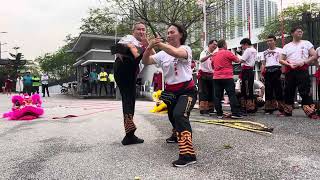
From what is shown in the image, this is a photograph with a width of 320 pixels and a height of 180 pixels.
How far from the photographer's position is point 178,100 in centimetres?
456

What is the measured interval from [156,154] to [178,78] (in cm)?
99

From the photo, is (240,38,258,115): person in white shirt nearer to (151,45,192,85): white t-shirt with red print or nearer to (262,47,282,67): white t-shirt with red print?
(262,47,282,67): white t-shirt with red print

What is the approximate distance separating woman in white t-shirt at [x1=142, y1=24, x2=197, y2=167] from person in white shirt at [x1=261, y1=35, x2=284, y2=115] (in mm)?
4007

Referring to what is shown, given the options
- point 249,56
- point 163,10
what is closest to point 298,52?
point 249,56

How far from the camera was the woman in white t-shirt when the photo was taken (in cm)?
427

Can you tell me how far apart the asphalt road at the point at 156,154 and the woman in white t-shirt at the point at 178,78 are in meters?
0.42

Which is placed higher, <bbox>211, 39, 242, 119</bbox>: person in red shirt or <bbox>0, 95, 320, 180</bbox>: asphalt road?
<bbox>211, 39, 242, 119</bbox>: person in red shirt

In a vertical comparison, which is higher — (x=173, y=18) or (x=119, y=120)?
(x=173, y=18)

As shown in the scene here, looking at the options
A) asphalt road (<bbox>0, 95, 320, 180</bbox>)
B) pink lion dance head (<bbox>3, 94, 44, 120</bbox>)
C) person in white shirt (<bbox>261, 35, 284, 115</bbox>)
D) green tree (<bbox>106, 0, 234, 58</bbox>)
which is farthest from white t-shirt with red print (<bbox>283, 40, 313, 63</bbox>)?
green tree (<bbox>106, 0, 234, 58</bbox>)

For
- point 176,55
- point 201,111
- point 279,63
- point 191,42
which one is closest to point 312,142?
point 176,55

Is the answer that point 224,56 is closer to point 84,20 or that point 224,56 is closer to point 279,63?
point 279,63

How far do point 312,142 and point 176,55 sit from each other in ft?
7.79

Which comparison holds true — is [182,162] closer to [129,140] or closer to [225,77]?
Result: [129,140]

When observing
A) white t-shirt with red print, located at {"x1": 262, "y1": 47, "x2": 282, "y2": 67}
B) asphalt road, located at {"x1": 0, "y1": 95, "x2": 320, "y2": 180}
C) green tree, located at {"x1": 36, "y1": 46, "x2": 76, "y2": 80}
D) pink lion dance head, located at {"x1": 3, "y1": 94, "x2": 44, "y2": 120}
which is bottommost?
asphalt road, located at {"x1": 0, "y1": 95, "x2": 320, "y2": 180}
